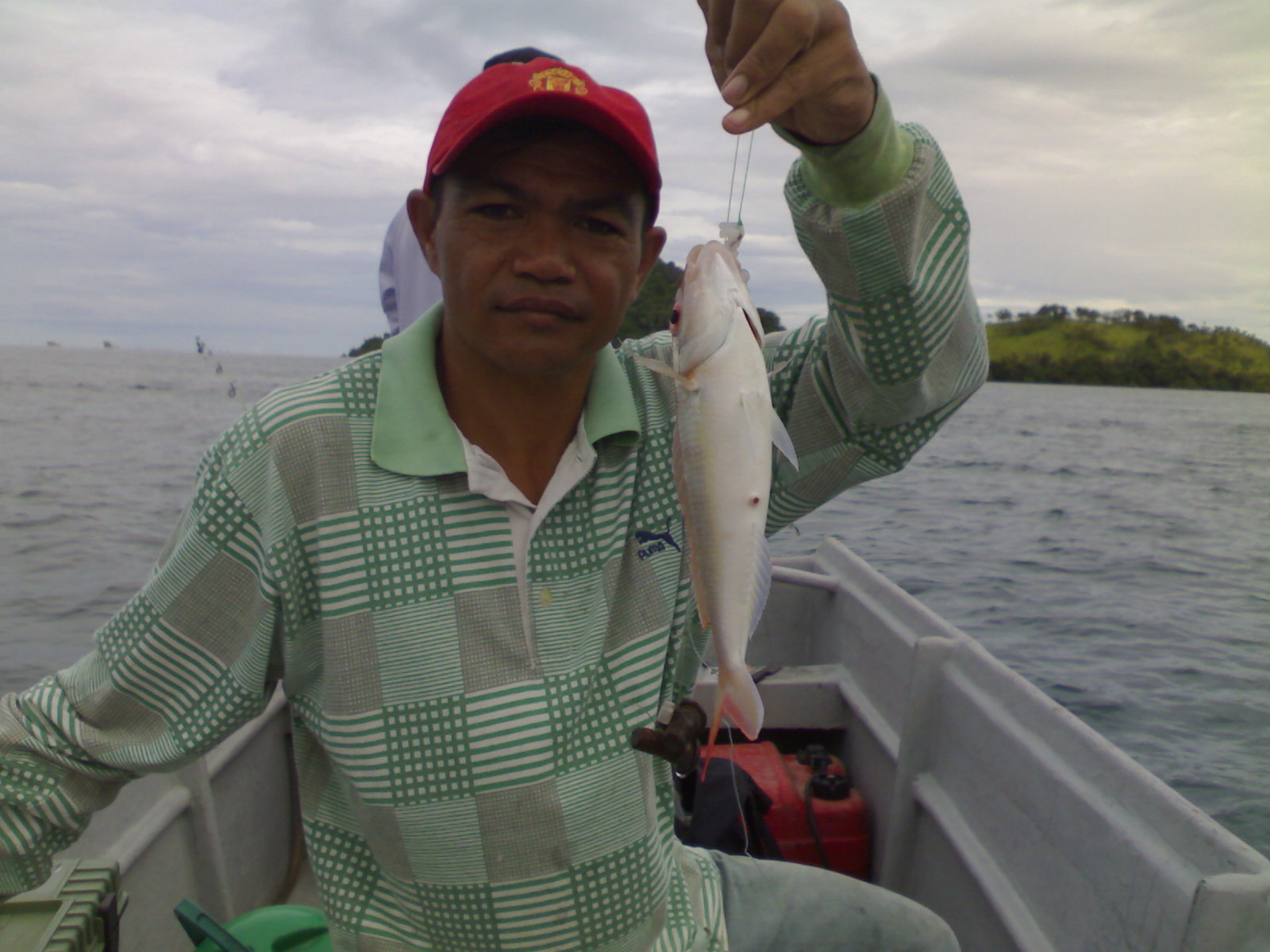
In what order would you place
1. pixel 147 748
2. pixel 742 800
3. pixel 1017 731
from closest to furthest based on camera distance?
pixel 147 748 < pixel 1017 731 < pixel 742 800

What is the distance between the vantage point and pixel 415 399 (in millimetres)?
1874

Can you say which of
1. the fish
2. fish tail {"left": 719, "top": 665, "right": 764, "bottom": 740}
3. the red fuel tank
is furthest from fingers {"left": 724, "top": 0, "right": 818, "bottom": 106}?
the red fuel tank

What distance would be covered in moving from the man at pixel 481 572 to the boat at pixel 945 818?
0.87 meters

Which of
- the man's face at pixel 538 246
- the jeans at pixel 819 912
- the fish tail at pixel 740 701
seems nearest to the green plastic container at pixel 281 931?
the jeans at pixel 819 912

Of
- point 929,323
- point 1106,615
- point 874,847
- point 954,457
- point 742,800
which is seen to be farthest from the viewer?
point 954,457

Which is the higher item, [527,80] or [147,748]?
[527,80]

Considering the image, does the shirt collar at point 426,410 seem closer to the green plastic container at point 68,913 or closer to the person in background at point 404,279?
the green plastic container at point 68,913

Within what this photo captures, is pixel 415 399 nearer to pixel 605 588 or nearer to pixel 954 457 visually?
pixel 605 588

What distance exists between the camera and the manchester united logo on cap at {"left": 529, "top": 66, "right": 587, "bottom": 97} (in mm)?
1743

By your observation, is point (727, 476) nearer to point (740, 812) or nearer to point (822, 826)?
point (740, 812)

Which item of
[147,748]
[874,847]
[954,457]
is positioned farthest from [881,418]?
[954,457]

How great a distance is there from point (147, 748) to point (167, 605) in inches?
12.2

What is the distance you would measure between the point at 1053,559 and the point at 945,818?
14261 mm

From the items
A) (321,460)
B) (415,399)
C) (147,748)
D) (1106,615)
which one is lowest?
(1106,615)
